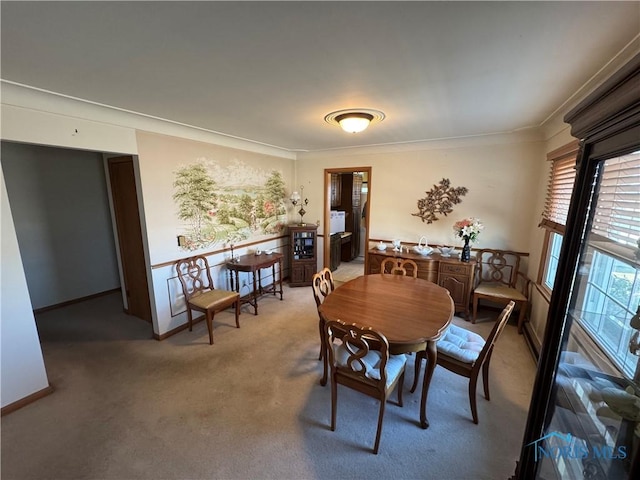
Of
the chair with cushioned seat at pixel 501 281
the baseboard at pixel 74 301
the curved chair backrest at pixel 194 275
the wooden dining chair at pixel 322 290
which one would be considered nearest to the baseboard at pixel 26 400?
the curved chair backrest at pixel 194 275

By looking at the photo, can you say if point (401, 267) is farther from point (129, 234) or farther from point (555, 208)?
point (129, 234)

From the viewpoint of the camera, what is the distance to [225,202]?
3691 millimetres

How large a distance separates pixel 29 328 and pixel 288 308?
2.61m

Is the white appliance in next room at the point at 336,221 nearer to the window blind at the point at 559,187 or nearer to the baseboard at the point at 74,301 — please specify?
the window blind at the point at 559,187

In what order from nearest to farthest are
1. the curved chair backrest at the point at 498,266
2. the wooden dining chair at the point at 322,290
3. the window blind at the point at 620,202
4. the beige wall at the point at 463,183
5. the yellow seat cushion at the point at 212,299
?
the window blind at the point at 620,202 < the wooden dining chair at the point at 322,290 < the yellow seat cushion at the point at 212,299 < the beige wall at the point at 463,183 < the curved chair backrest at the point at 498,266

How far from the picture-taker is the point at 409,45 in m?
1.37

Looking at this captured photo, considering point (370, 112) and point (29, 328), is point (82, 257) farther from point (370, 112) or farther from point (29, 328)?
point (370, 112)

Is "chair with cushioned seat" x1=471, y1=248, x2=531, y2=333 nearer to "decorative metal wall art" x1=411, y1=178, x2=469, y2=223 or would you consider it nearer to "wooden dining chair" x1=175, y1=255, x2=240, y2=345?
→ "decorative metal wall art" x1=411, y1=178, x2=469, y2=223

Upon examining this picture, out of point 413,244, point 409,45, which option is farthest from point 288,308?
point 409,45

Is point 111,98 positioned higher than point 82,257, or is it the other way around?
point 111,98

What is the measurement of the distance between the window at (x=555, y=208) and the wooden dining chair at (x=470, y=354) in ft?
3.97

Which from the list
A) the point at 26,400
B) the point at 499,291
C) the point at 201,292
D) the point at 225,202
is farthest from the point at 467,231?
the point at 26,400

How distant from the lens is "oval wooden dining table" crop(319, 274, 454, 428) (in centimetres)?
177

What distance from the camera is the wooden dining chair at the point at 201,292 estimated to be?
9.80 feet
